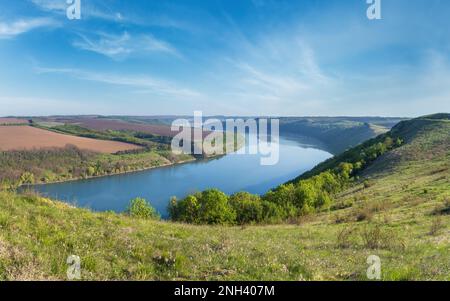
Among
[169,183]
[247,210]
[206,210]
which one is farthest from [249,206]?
[169,183]

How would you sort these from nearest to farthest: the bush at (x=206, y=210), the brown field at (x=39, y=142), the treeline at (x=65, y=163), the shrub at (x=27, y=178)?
the bush at (x=206, y=210) < the shrub at (x=27, y=178) < the treeline at (x=65, y=163) < the brown field at (x=39, y=142)

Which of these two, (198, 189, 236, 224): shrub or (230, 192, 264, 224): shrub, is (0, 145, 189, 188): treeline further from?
(230, 192, 264, 224): shrub

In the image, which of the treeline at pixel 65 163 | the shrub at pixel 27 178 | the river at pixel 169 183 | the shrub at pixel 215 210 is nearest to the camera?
the shrub at pixel 215 210

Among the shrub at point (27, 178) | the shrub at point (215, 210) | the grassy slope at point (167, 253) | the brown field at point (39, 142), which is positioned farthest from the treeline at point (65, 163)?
the grassy slope at point (167, 253)

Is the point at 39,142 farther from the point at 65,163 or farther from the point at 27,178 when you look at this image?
the point at 27,178

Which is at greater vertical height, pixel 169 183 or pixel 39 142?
pixel 39 142

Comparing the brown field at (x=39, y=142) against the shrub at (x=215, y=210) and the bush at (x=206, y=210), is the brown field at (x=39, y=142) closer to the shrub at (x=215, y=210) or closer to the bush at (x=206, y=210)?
the bush at (x=206, y=210)

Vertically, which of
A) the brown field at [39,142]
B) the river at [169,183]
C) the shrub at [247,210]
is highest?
the brown field at [39,142]
